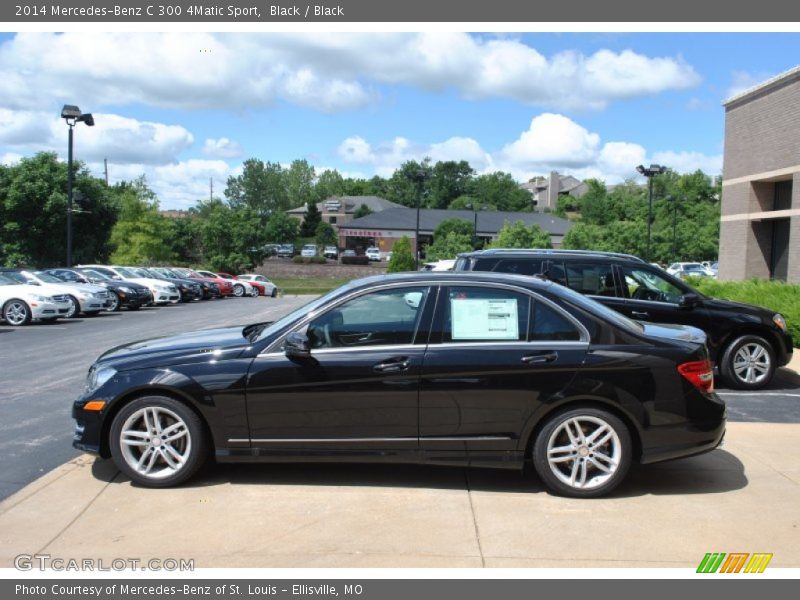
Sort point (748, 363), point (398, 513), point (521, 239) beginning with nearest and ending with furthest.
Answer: point (398, 513) → point (748, 363) → point (521, 239)

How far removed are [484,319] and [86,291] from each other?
18636 millimetres

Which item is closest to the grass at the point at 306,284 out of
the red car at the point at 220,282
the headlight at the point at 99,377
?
the red car at the point at 220,282

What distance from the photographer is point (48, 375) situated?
10.2 metres

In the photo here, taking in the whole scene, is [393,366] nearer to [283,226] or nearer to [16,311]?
[16,311]

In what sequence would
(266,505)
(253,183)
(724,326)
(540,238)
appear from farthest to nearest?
1. (253,183)
2. (540,238)
3. (724,326)
4. (266,505)

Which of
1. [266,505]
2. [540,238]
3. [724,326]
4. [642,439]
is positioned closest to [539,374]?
[642,439]

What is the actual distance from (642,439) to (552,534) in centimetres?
109

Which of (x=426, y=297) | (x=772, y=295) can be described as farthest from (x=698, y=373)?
(x=772, y=295)

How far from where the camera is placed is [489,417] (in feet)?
16.6

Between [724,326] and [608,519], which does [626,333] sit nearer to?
[608,519]

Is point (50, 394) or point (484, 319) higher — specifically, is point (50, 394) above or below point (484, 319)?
below

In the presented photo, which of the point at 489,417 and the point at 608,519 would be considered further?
the point at 489,417
